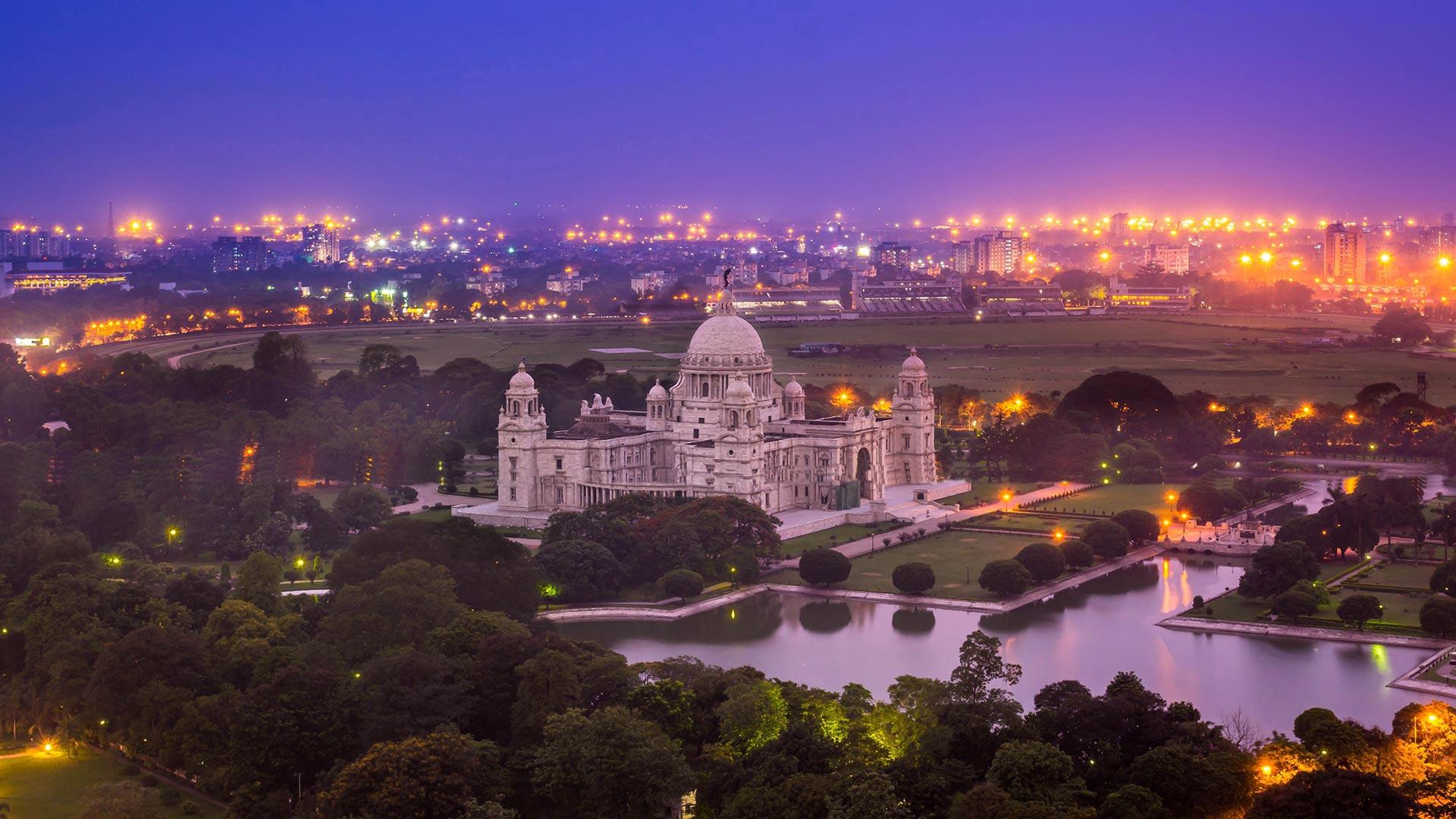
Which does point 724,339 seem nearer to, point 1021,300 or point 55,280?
point 1021,300

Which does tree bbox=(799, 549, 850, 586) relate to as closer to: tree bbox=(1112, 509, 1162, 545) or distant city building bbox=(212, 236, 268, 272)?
tree bbox=(1112, 509, 1162, 545)

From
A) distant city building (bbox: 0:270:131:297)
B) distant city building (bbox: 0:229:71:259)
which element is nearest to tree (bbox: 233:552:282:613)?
distant city building (bbox: 0:270:131:297)

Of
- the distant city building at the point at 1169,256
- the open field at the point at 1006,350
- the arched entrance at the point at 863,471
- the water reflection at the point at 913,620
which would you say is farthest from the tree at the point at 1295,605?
the distant city building at the point at 1169,256

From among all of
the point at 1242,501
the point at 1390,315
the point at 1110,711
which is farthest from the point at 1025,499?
the point at 1390,315

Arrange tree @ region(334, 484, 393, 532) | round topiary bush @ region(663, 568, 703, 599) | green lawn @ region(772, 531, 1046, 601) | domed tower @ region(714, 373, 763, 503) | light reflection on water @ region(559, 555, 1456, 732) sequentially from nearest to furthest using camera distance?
light reflection on water @ region(559, 555, 1456, 732), round topiary bush @ region(663, 568, 703, 599), green lawn @ region(772, 531, 1046, 601), tree @ region(334, 484, 393, 532), domed tower @ region(714, 373, 763, 503)

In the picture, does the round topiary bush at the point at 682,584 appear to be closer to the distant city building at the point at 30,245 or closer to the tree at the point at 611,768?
the tree at the point at 611,768

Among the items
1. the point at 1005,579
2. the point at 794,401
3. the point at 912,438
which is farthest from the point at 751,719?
the point at 794,401
